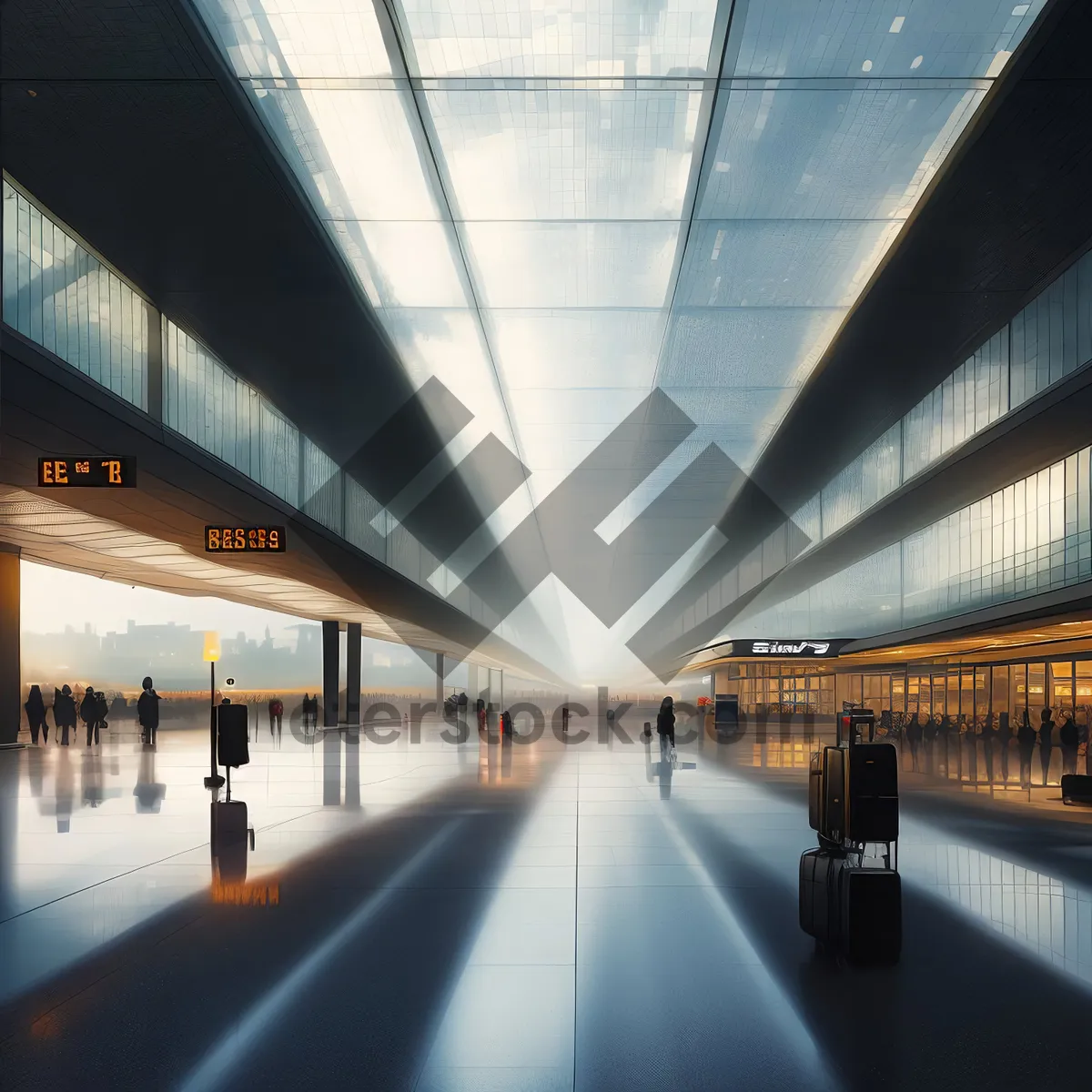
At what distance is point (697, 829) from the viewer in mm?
13508

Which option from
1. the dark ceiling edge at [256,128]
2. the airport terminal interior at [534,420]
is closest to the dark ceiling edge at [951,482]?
the airport terminal interior at [534,420]

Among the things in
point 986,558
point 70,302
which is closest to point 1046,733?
point 986,558

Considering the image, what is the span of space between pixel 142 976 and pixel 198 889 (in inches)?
116

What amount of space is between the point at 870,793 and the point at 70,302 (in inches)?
513

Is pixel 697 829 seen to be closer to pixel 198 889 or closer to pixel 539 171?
pixel 198 889

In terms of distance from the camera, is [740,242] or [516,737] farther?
[516,737]

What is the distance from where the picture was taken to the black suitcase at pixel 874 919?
23.0 feet

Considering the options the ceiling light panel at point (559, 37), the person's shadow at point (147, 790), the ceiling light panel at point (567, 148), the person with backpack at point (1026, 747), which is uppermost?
the ceiling light panel at point (559, 37)

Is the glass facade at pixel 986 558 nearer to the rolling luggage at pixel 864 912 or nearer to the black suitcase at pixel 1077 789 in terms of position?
the black suitcase at pixel 1077 789

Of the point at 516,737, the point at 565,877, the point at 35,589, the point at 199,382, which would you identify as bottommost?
the point at 516,737

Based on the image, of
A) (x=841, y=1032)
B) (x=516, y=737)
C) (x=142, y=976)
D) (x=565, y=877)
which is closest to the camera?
(x=841, y=1032)

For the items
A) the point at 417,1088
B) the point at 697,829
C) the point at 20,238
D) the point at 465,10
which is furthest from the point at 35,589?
the point at 417,1088

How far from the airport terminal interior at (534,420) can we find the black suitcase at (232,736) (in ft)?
0.19

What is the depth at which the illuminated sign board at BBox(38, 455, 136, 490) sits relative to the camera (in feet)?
47.8
